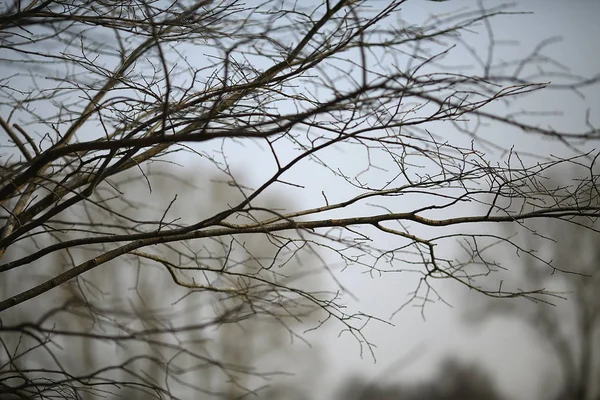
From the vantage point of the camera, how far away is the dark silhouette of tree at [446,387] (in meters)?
2.97

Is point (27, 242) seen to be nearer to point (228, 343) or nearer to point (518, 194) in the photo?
point (228, 343)

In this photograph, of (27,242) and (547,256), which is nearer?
(27,242)

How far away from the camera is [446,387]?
299 centimetres

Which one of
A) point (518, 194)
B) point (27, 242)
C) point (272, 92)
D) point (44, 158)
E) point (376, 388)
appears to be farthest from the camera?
point (376, 388)

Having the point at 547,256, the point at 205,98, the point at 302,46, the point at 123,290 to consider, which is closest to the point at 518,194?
the point at 302,46

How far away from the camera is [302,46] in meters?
1.23

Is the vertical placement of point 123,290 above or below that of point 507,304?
above

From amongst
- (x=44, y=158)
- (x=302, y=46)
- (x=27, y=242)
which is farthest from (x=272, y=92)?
Result: (x=27, y=242)

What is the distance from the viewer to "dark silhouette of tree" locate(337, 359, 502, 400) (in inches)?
117

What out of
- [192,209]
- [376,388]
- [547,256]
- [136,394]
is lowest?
[376,388]

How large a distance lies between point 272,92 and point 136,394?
7.83 ft

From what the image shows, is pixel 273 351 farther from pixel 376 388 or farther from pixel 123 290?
pixel 123 290

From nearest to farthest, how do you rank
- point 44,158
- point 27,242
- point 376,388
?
1. point 44,158
2. point 27,242
3. point 376,388

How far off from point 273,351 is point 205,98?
240 centimetres
